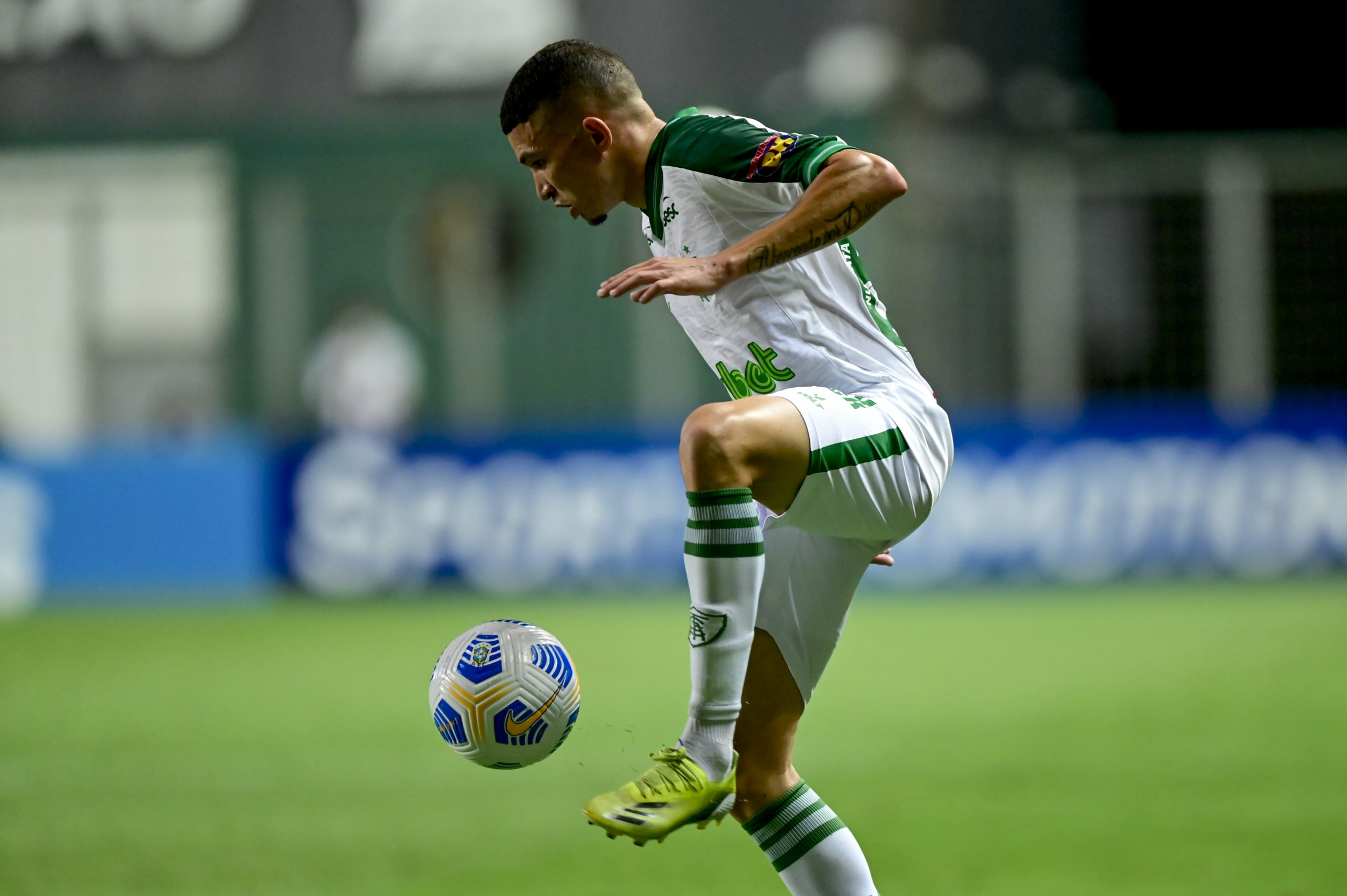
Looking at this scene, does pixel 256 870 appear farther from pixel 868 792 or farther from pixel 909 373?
pixel 909 373

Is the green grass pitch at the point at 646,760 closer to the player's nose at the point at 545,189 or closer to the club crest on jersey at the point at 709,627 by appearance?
the club crest on jersey at the point at 709,627

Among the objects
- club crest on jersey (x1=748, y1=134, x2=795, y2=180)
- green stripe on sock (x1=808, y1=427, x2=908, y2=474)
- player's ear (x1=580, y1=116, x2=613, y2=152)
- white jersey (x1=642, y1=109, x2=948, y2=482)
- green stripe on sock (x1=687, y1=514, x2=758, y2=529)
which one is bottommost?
green stripe on sock (x1=687, y1=514, x2=758, y2=529)

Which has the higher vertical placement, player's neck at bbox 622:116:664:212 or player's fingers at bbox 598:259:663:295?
player's neck at bbox 622:116:664:212

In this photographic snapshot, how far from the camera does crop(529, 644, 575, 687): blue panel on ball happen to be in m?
4.66

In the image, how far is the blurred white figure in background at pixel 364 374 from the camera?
17.4m

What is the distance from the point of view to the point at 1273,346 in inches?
653

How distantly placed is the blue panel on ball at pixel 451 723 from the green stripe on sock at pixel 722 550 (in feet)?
2.93

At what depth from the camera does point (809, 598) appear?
4.78m

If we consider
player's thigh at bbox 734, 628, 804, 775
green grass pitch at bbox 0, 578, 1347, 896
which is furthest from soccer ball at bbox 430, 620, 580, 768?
green grass pitch at bbox 0, 578, 1347, 896

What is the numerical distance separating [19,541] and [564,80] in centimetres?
1259

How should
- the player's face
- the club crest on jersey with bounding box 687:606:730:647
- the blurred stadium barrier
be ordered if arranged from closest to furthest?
the club crest on jersey with bounding box 687:606:730:647 < the player's face < the blurred stadium barrier

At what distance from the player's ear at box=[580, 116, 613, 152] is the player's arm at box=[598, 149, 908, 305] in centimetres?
46

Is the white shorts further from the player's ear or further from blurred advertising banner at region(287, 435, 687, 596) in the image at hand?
blurred advertising banner at region(287, 435, 687, 596)

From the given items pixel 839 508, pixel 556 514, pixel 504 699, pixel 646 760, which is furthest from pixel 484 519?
pixel 839 508
